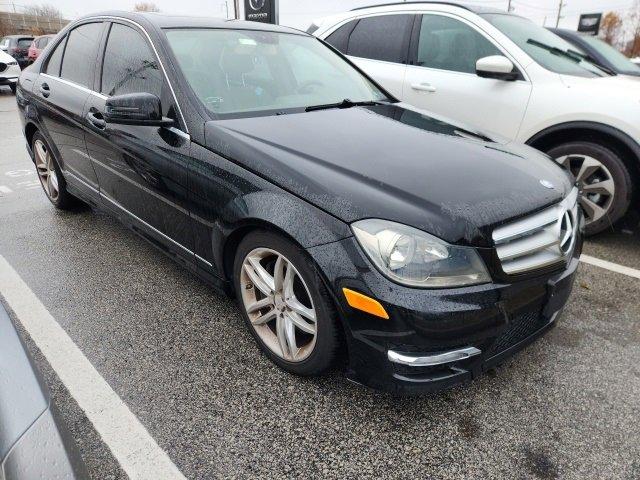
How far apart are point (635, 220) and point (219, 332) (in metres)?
3.70

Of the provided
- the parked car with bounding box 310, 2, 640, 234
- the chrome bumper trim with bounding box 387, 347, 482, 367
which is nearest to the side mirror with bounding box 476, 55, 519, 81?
the parked car with bounding box 310, 2, 640, 234

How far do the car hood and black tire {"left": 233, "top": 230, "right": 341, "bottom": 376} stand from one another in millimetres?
226

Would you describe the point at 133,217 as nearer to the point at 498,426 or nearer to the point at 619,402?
the point at 498,426

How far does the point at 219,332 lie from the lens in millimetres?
2561

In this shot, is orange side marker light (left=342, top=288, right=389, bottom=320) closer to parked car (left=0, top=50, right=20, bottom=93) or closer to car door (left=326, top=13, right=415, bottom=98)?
car door (left=326, top=13, right=415, bottom=98)

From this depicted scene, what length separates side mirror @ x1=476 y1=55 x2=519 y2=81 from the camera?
3648mm

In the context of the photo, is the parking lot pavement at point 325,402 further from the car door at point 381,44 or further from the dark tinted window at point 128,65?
the car door at point 381,44

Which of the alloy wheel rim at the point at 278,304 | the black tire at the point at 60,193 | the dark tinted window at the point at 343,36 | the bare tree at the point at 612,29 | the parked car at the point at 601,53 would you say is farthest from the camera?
the bare tree at the point at 612,29

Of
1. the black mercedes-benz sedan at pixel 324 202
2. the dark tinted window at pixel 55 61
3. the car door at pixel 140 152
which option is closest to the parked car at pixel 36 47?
the dark tinted window at pixel 55 61

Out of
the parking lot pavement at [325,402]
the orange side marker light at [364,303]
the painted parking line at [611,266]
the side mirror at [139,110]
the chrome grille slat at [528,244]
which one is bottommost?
the painted parking line at [611,266]

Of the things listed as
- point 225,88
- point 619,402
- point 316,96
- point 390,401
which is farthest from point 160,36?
point 619,402

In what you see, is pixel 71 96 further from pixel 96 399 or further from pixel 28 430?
pixel 28 430

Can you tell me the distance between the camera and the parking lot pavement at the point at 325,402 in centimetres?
178

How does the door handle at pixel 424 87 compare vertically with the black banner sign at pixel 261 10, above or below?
below
